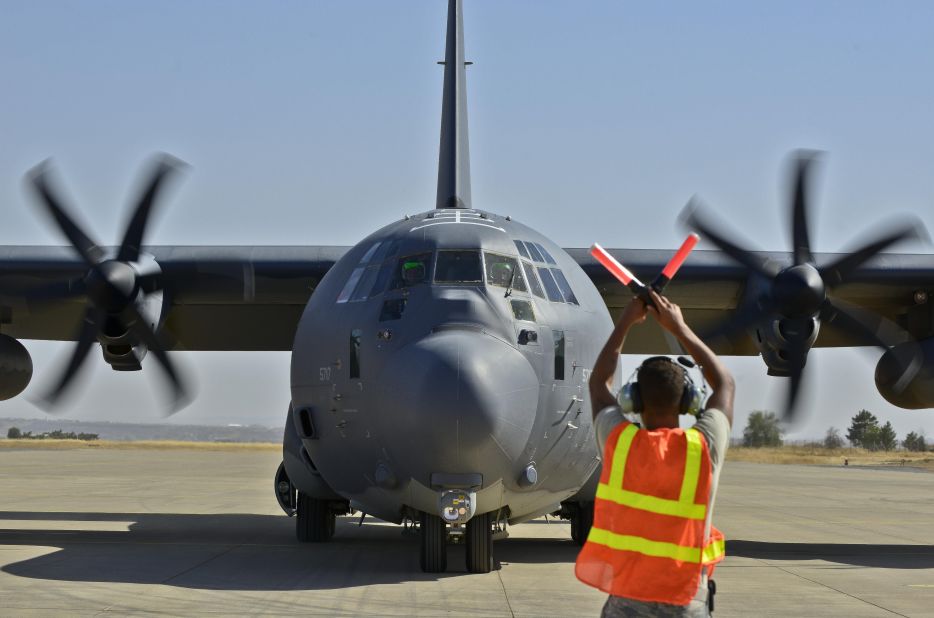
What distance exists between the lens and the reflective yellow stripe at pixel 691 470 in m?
4.04

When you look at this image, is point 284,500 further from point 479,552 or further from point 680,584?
point 680,584

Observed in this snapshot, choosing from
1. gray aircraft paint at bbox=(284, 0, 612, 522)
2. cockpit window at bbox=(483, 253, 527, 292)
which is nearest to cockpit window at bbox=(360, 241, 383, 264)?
gray aircraft paint at bbox=(284, 0, 612, 522)

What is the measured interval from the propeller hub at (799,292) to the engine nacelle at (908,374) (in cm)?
159

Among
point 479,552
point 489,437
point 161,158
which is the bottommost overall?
point 479,552

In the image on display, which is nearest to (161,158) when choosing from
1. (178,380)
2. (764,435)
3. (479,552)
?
(178,380)

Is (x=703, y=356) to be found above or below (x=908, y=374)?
above

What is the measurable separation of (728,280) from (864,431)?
3849 inches

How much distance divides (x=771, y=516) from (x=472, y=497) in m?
12.5

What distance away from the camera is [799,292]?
48.6 ft

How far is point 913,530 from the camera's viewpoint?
18.3 meters

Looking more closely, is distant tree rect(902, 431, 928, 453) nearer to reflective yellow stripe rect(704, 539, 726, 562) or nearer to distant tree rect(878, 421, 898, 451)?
distant tree rect(878, 421, 898, 451)

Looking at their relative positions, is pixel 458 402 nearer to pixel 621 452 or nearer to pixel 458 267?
pixel 458 267

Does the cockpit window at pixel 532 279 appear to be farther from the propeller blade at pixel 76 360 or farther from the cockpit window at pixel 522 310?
the propeller blade at pixel 76 360

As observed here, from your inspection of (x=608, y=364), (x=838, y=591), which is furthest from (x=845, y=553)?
(x=608, y=364)
